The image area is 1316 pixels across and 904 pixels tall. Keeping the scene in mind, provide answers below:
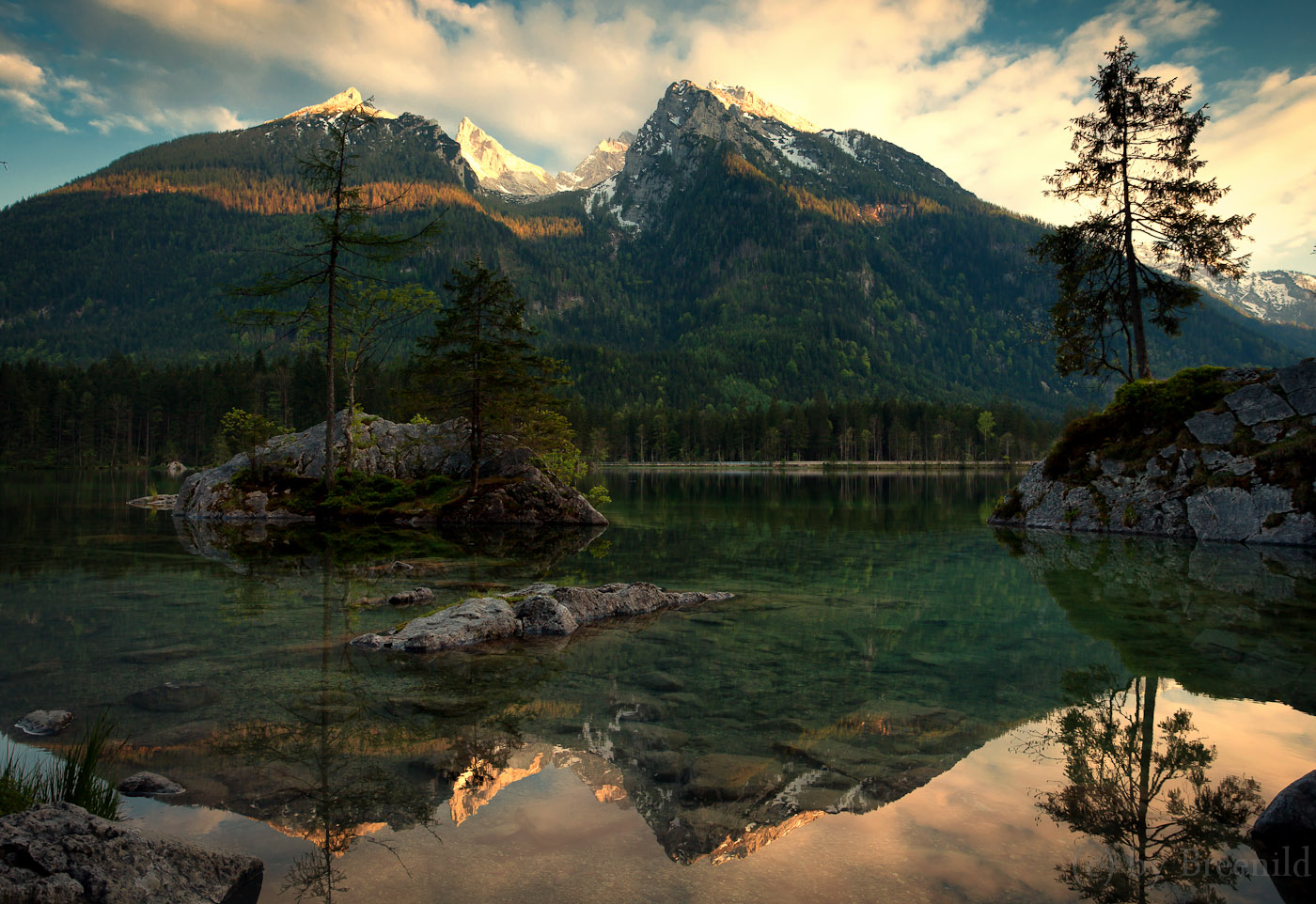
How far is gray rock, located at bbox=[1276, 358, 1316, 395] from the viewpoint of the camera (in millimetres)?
24953

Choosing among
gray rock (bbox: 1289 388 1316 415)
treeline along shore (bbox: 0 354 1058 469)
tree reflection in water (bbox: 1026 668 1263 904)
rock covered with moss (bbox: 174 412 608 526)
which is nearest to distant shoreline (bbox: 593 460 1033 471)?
treeline along shore (bbox: 0 354 1058 469)

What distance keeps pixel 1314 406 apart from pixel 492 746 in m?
31.3

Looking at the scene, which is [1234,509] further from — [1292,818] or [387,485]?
[387,485]

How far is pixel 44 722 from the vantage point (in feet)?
23.9

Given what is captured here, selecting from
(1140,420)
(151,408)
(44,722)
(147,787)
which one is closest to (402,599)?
(44,722)

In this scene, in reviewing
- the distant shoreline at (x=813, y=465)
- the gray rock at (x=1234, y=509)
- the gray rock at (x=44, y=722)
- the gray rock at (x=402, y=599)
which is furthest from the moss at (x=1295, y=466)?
the distant shoreline at (x=813, y=465)

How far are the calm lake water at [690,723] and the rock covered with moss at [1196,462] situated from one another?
8588 millimetres

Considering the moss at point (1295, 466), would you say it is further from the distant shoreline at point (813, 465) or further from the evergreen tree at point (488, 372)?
the distant shoreline at point (813, 465)

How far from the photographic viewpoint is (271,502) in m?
32.8

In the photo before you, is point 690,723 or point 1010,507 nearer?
point 690,723

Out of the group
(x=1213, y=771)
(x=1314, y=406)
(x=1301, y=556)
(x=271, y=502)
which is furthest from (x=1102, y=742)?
(x=271, y=502)

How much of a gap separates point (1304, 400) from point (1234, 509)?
494cm

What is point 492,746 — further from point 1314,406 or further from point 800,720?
point 1314,406

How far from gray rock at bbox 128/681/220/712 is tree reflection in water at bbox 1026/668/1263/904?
920cm
